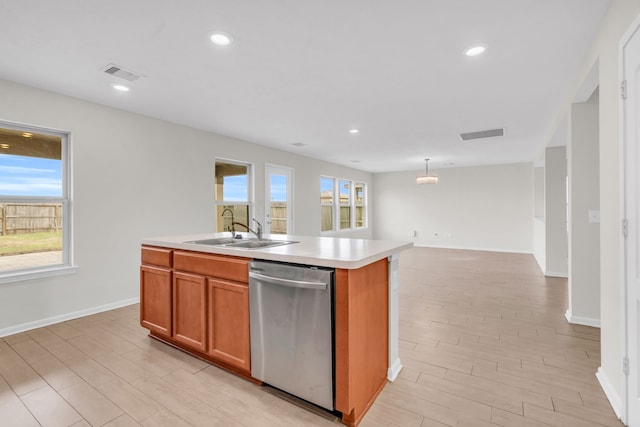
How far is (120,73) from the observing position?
2791 millimetres

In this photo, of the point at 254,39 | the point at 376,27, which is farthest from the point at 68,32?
the point at 376,27

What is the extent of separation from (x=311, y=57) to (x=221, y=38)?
0.72 m

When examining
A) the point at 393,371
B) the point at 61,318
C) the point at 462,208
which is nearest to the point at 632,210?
the point at 393,371

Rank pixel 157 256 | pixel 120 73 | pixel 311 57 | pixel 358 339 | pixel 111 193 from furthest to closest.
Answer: pixel 111 193, pixel 120 73, pixel 157 256, pixel 311 57, pixel 358 339

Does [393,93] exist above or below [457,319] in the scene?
above

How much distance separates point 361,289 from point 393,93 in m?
2.42

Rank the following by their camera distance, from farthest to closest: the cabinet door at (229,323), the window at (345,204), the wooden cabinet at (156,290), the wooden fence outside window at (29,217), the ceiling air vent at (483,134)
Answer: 1. the window at (345,204)
2. the ceiling air vent at (483,134)
3. the wooden fence outside window at (29,217)
4. the wooden cabinet at (156,290)
5. the cabinet door at (229,323)

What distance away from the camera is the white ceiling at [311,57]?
1946 mm

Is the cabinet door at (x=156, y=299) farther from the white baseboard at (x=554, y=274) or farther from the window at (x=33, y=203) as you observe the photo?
the white baseboard at (x=554, y=274)

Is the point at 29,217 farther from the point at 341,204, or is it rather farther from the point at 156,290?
the point at 341,204

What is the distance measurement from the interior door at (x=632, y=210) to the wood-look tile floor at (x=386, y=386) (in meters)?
0.31

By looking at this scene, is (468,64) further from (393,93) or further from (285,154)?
(285,154)

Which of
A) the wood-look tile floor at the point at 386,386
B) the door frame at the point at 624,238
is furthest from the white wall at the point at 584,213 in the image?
the door frame at the point at 624,238

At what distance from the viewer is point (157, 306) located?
266 centimetres
